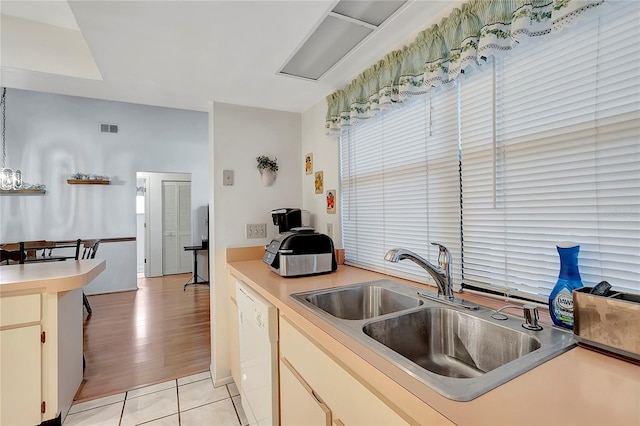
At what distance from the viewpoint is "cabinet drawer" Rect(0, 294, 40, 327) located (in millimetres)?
1612

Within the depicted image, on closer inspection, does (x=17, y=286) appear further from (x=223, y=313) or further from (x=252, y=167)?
(x=252, y=167)

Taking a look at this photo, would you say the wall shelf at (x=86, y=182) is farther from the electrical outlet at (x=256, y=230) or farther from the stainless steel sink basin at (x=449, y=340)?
the stainless steel sink basin at (x=449, y=340)

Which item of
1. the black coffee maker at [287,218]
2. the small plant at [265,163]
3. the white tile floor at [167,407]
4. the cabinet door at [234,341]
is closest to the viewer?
the white tile floor at [167,407]

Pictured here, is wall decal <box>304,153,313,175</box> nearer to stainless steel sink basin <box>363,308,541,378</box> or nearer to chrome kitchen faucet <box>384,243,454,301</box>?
chrome kitchen faucet <box>384,243,454,301</box>

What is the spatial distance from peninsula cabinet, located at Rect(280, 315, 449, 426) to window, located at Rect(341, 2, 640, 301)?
0.74 metres

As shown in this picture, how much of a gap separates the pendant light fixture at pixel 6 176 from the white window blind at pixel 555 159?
5.20 meters

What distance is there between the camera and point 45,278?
1695mm

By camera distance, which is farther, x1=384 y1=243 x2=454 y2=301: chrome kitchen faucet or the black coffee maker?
→ the black coffee maker

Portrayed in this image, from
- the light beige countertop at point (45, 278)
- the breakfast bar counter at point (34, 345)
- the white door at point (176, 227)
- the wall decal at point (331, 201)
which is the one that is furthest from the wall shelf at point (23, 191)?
the wall decal at point (331, 201)

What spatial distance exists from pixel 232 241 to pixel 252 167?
621 mm

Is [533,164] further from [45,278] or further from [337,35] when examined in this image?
[45,278]

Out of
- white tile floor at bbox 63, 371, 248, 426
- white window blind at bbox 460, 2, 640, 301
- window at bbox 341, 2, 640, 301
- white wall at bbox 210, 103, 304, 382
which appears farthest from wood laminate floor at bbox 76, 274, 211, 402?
white window blind at bbox 460, 2, 640, 301

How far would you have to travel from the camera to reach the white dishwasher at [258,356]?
1296 mm

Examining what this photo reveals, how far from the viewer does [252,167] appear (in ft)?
7.97
